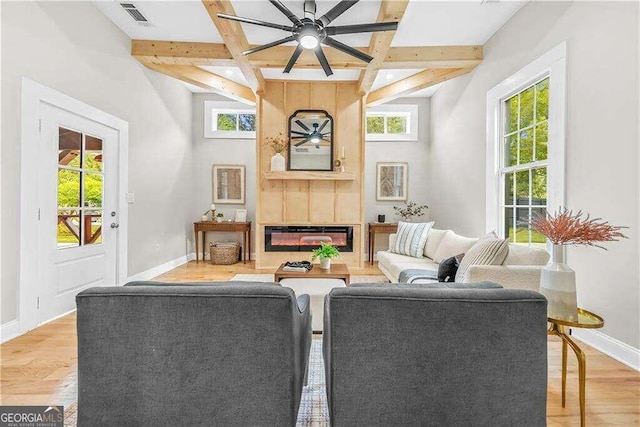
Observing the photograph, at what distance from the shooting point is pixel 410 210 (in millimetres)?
6062

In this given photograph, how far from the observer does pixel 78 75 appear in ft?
10.3

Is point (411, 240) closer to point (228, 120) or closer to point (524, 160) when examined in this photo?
point (524, 160)

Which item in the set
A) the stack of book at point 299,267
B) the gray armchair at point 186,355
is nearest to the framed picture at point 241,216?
the stack of book at point 299,267

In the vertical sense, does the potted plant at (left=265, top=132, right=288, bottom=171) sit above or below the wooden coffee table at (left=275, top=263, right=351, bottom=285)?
above

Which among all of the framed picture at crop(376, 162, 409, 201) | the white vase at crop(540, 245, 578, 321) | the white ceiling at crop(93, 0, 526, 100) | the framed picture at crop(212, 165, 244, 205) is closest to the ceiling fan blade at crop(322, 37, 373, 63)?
the white ceiling at crop(93, 0, 526, 100)

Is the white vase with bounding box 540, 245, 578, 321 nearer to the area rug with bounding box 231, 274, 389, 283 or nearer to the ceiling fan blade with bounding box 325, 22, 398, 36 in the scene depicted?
the ceiling fan blade with bounding box 325, 22, 398, 36

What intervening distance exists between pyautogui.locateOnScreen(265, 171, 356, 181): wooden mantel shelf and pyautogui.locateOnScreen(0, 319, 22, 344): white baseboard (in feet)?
10.8

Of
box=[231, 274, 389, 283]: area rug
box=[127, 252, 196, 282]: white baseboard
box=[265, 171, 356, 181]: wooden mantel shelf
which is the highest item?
box=[265, 171, 356, 181]: wooden mantel shelf

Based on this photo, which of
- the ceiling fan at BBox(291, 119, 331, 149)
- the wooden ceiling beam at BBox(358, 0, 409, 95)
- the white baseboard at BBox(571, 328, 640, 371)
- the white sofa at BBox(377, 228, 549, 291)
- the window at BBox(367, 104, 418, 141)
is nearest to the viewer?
the white baseboard at BBox(571, 328, 640, 371)

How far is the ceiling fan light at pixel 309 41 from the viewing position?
289 centimetres

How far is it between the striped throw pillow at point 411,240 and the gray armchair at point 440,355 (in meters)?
2.98

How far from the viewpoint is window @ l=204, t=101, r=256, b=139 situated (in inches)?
240

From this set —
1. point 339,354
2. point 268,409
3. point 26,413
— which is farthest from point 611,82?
point 26,413

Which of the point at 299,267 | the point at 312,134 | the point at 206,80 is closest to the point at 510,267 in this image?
the point at 299,267
